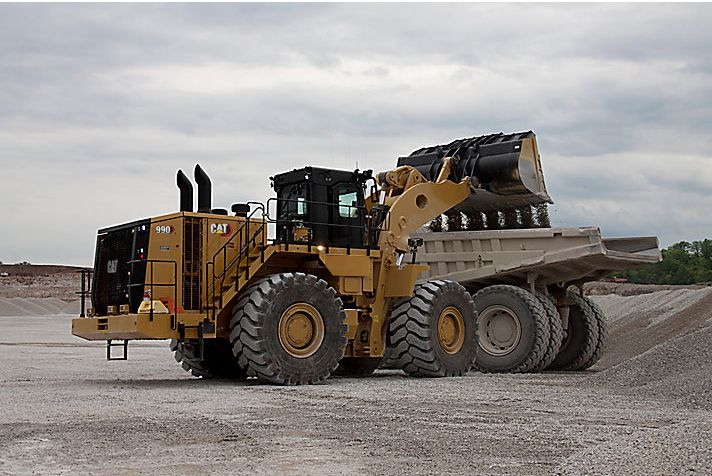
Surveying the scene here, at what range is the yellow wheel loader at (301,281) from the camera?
44.3 ft

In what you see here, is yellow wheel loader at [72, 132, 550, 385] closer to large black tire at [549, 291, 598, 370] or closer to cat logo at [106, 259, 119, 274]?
cat logo at [106, 259, 119, 274]

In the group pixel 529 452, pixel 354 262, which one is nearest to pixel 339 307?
Result: pixel 354 262

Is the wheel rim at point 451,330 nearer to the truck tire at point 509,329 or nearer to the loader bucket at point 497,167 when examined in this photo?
the truck tire at point 509,329

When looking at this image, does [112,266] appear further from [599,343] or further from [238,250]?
[599,343]

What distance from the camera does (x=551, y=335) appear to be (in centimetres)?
1750

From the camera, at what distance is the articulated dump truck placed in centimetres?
1361

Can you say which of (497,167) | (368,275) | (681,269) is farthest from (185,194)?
(681,269)

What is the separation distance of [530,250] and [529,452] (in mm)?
10359

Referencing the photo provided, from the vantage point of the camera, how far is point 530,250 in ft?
58.7

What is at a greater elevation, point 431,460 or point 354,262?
point 354,262

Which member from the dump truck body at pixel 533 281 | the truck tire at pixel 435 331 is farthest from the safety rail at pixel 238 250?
the dump truck body at pixel 533 281

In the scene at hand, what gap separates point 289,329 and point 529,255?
5864 mm

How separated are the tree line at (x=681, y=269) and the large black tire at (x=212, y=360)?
6105 cm

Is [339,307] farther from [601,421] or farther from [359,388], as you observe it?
[601,421]
